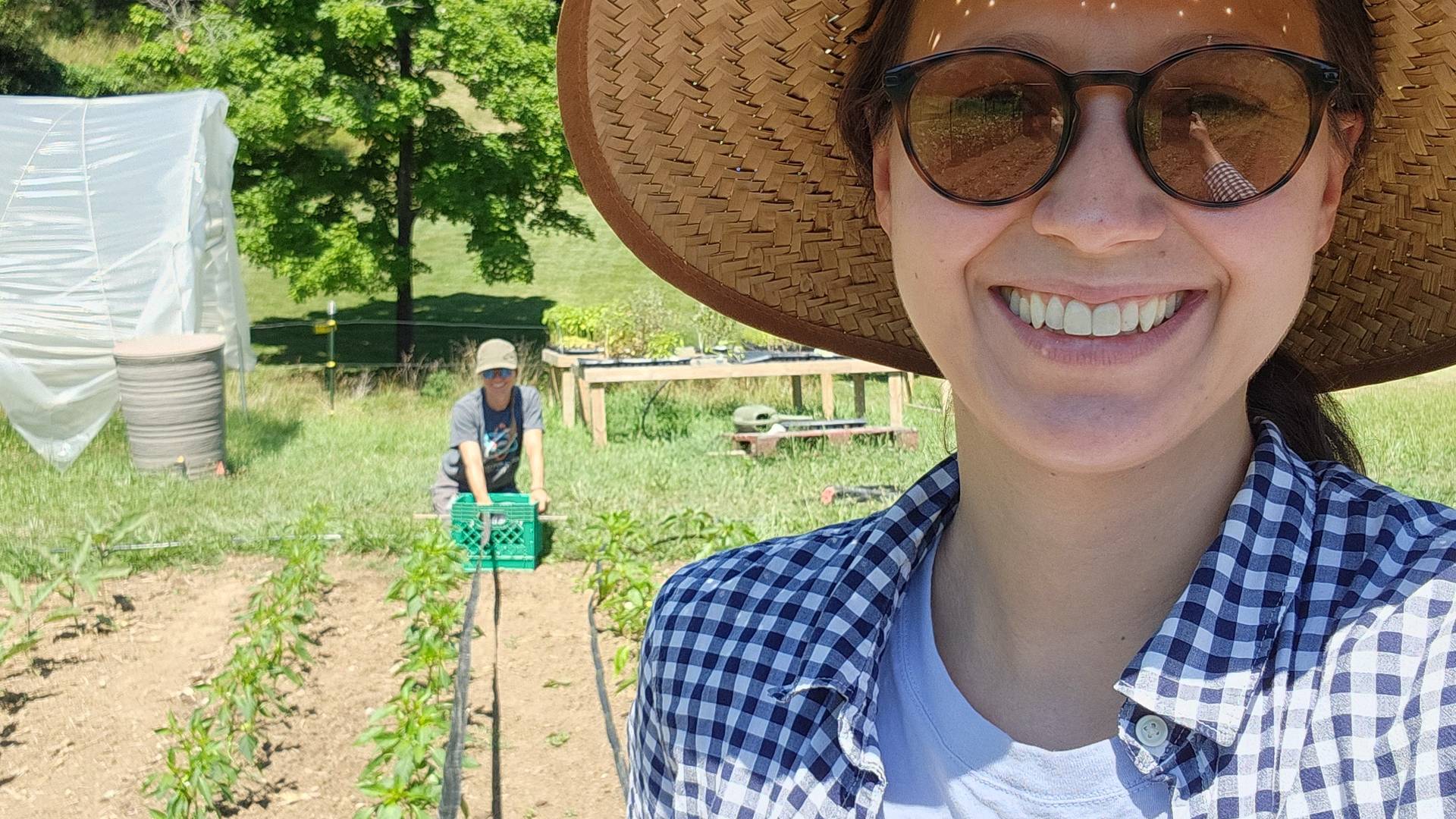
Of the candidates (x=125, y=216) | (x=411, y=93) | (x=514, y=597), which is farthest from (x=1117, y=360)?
(x=411, y=93)

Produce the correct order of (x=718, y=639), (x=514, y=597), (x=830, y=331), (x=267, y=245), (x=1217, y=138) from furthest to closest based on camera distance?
(x=267, y=245), (x=514, y=597), (x=830, y=331), (x=718, y=639), (x=1217, y=138)

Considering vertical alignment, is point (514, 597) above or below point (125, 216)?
below

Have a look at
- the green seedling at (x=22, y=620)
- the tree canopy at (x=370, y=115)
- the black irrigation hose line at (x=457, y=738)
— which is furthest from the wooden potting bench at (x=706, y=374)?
the tree canopy at (x=370, y=115)

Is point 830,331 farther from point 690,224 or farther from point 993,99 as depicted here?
point 993,99

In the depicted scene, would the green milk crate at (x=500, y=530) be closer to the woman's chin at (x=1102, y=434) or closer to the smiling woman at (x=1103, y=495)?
the smiling woman at (x=1103, y=495)

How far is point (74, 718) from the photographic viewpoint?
5.22 meters

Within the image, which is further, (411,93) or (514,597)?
(411,93)

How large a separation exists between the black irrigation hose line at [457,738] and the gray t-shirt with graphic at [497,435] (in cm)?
199

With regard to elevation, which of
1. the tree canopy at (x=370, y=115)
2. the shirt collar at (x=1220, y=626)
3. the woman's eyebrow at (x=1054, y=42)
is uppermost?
the tree canopy at (x=370, y=115)

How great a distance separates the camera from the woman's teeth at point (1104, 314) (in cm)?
105

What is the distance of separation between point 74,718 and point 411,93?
1144cm

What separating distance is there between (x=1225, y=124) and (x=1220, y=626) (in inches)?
16.3

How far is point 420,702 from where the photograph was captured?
443 cm

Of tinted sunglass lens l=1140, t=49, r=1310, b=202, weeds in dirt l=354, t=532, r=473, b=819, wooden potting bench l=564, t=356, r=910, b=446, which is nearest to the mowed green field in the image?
wooden potting bench l=564, t=356, r=910, b=446
